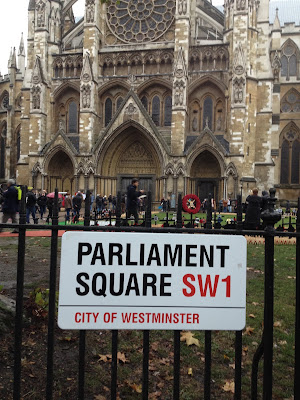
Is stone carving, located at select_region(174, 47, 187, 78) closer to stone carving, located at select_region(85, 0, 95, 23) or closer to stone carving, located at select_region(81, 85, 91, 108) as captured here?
stone carving, located at select_region(81, 85, 91, 108)

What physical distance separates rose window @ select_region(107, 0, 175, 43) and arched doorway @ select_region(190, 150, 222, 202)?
36.8 feet

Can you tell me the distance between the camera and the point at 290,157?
3297 centimetres

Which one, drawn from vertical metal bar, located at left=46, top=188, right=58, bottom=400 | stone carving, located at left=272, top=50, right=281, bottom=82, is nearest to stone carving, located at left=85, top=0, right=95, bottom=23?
stone carving, located at left=272, top=50, right=281, bottom=82

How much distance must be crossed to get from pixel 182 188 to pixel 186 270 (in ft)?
77.3

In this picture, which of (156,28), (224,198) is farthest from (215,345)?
(156,28)

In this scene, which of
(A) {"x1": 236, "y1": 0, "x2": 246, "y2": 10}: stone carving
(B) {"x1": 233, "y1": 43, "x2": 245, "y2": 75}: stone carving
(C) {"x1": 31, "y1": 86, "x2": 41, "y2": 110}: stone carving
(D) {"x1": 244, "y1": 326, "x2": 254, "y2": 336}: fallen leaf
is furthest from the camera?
(C) {"x1": 31, "y1": 86, "x2": 41, "y2": 110}: stone carving

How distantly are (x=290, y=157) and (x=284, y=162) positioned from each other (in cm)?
74

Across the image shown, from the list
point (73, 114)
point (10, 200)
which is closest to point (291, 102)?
point (73, 114)

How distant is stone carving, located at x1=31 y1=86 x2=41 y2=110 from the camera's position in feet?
92.1

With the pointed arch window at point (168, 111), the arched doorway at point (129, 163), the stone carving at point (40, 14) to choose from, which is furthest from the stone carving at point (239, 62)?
the stone carving at point (40, 14)

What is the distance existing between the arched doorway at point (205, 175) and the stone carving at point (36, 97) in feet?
45.4

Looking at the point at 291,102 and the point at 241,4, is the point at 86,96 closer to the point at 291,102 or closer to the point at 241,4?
the point at 241,4

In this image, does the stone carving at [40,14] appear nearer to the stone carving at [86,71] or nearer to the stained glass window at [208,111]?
the stone carving at [86,71]

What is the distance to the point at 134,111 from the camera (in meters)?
26.8
